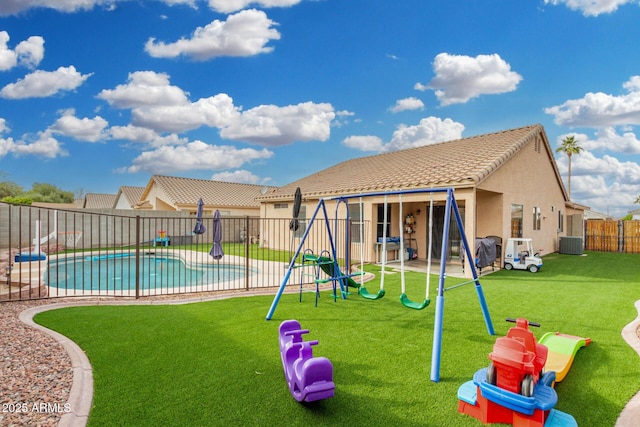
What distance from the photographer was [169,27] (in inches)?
507

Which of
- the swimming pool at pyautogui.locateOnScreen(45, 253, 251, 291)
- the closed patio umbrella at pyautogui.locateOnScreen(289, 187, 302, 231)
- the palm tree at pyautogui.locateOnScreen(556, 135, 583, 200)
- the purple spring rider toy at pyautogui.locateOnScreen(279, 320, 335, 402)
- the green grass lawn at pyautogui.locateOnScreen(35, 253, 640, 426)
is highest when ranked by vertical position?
the palm tree at pyautogui.locateOnScreen(556, 135, 583, 200)

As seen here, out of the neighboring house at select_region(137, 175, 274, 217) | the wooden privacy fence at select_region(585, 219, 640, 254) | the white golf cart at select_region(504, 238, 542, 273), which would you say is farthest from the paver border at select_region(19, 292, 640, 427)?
the neighboring house at select_region(137, 175, 274, 217)

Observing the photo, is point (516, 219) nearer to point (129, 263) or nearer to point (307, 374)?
point (307, 374)

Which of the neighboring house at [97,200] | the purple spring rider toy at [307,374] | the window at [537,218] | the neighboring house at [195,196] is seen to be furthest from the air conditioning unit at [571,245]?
the neighboring house at [97,200]

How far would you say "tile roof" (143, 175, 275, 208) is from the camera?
24.7 m

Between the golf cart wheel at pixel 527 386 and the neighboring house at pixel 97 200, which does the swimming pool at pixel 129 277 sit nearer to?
the golf cart wheel at pixel 527 386

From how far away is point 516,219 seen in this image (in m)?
12.8

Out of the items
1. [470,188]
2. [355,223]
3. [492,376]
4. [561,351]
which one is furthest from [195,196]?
[492,376]

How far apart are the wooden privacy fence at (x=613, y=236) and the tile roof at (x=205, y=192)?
64.0ft

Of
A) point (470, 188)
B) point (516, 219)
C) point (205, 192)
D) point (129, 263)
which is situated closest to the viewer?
point (129, 263)

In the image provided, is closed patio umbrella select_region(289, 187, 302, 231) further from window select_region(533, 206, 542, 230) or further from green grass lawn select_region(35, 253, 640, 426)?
window select_region(533, 206, 542, 230)

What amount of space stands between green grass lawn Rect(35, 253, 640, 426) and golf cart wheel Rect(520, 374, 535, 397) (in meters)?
0.50

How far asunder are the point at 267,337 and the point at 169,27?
13.1 metres

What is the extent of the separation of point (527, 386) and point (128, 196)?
119 feet
